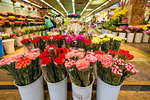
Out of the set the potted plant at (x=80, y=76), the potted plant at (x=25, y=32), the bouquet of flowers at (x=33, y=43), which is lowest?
the potted plant at (x=80, y=76)

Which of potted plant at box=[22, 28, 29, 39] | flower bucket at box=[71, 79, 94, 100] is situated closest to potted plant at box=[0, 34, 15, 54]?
potted plant at box=[22, 28, 29, 39]

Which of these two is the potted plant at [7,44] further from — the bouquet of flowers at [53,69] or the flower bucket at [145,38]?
the flower bucket at [145,38]

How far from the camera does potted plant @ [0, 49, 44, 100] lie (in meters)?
0.83

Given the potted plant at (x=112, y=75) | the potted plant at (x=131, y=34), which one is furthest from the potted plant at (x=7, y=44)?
the potted plant at (x=131, y=34)

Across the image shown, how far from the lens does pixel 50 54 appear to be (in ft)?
3.33

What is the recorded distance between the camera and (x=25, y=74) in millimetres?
864

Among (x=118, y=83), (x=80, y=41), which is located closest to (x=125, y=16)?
(x=80, y=41)

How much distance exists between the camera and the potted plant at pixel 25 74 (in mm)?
831

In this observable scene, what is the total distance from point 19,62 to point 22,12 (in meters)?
7.73

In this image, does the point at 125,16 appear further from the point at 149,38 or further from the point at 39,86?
the point at 39,86

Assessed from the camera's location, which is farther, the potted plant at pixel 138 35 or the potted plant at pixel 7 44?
the potted plant at pixel 138 35

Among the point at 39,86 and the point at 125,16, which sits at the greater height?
the point at 125,16

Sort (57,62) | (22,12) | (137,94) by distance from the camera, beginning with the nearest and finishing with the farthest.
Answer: (57,62)
(137,94)
(22,12)

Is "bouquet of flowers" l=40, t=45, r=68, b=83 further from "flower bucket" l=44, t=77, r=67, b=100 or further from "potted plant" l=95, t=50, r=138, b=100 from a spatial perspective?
"potted plant" l=95, t=50, r=138, b=100
